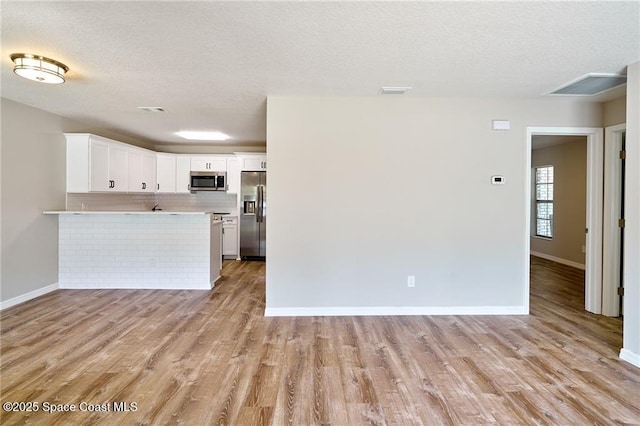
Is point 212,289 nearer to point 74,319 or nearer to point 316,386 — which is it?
point 74,319

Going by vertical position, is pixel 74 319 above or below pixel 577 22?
below

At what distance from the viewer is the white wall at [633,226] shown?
251 centimetres

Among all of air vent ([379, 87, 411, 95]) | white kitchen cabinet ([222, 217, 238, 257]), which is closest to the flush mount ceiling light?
air vent ([379, 87, 411, 95])

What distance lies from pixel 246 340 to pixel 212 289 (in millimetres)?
1902

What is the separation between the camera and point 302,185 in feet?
11.7

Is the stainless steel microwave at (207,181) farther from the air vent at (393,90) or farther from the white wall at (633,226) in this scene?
the white wall at (633,226)

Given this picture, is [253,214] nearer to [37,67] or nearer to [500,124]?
[37,67]

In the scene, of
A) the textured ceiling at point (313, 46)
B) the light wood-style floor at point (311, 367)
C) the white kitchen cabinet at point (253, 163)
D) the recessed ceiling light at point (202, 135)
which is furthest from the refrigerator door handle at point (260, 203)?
the textured ceiling at point (313, 46)

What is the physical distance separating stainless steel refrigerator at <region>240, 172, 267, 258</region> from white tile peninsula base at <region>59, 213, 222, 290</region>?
203cm

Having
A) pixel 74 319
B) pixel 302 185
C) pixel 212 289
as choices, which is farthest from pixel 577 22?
pixel 74 319

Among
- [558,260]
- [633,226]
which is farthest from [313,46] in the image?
[558,260]

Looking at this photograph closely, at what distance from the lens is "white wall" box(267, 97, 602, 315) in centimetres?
355

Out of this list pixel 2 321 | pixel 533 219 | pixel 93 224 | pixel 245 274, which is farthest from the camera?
pixel 533 219

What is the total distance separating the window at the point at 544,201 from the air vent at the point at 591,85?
4225 millimetres
